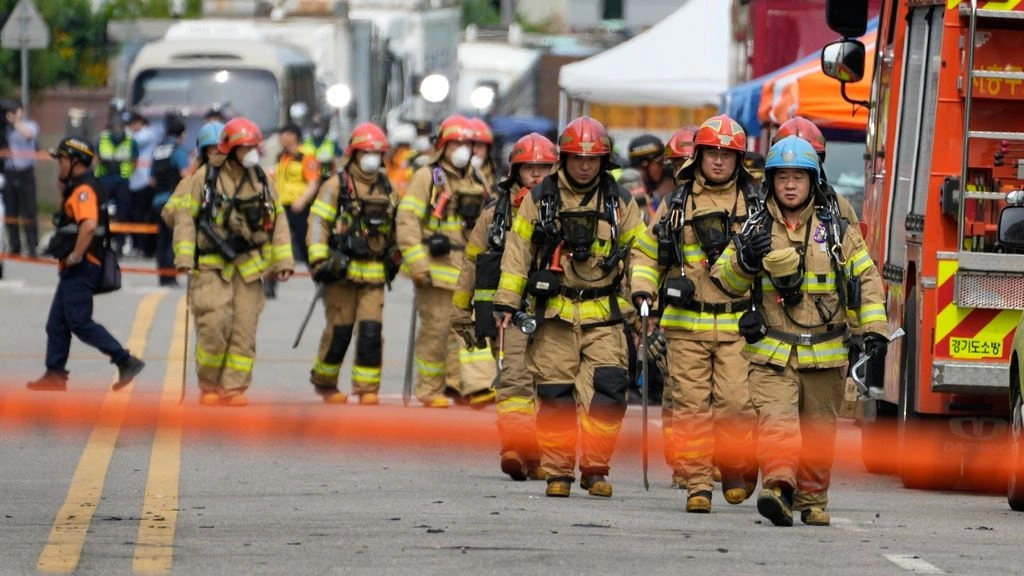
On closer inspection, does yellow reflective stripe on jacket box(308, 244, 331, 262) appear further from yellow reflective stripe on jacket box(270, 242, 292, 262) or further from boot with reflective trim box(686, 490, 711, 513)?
boot with reflective trim box(686, 490, 711, 513)

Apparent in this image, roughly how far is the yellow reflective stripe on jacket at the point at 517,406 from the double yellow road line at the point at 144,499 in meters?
1.67

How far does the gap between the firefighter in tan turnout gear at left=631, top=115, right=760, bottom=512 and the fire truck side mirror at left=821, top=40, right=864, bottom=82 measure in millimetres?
3140

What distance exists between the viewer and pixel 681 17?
30.0 metres

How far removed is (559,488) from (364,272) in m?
5.05

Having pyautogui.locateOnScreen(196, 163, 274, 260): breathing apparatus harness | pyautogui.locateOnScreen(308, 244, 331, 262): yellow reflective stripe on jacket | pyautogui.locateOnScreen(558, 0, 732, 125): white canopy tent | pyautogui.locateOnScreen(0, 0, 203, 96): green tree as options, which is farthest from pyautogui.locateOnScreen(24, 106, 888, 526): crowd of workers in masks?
pyautogui.locateOnScreen(0, 0, 203, 96): green tree

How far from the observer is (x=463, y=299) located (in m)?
12.8

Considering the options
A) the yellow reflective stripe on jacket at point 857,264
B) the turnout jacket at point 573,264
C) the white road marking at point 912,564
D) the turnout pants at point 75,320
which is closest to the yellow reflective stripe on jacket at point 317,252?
the turnout pants at point 75,320

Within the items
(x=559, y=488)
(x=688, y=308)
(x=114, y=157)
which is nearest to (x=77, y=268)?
(x=559, y=488)

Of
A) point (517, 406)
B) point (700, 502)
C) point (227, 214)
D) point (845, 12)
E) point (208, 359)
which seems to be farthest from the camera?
point (208, 359)

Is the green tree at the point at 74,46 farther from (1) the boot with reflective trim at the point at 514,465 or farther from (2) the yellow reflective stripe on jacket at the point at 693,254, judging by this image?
(2) the yellow reflective stripe on jacket at the point at 693,254

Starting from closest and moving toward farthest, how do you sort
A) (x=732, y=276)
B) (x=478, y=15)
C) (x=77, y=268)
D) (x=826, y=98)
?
Answer: (x=732, y=276) → (x=77, y=268) → (x=826, y=98) → (x=478, y=15)

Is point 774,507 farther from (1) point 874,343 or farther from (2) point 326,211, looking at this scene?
(2) point 326,211

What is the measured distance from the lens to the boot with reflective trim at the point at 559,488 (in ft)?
37.4

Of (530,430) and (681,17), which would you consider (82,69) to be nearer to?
(681,17)
